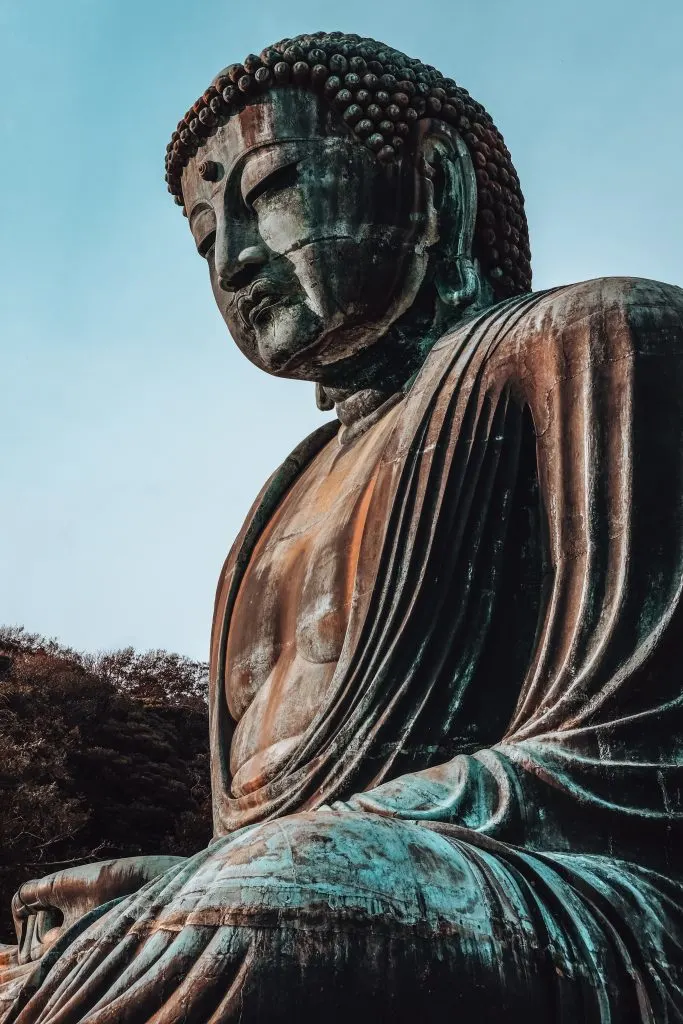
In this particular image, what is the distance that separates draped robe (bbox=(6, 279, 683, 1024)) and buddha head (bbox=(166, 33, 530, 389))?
1.38ft

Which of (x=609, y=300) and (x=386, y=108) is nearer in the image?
(x=609, y=300)

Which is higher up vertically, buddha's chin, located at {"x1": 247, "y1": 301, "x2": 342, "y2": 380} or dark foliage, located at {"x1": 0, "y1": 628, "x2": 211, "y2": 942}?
buddha's chin, located at {"x1": 247, "y1": 301, "x2": 342, "y2": 380}

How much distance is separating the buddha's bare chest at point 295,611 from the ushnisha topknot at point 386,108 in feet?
3.39

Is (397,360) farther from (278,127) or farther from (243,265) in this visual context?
(278,127)

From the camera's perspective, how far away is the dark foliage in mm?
15125

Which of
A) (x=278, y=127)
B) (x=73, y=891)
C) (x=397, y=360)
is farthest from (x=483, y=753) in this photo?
(x=278, y=127)

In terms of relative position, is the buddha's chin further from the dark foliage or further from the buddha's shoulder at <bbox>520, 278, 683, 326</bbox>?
the dark foliage

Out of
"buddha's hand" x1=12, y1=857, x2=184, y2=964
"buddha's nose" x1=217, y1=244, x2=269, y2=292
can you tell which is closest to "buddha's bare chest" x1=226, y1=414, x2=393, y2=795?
"buddha's hand" x1=12, y1=857, x2=184, y2=964

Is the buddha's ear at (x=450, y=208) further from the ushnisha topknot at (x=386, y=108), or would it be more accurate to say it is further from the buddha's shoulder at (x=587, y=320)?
the buddha's shoulder at (x=587, y=320)

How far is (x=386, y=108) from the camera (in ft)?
21.2

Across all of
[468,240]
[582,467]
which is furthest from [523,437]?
[468,240]

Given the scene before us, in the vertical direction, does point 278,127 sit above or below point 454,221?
above

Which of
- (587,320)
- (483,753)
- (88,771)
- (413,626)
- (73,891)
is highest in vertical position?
(587,320)

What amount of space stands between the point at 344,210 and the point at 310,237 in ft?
0.62
